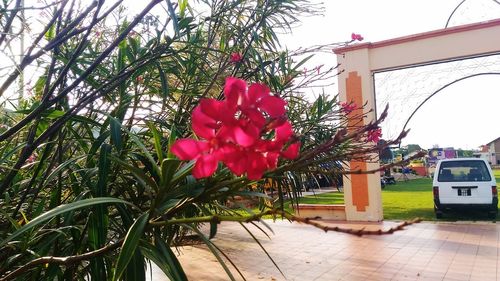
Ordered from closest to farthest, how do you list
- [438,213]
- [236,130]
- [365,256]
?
[236,130], [365,256], [438,213]

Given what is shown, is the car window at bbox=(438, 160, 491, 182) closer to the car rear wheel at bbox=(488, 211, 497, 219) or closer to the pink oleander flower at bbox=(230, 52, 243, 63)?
the car rear wheel at bbox=(488, 211, 497, 219)

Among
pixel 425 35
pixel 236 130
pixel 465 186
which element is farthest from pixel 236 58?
pixel 465 186

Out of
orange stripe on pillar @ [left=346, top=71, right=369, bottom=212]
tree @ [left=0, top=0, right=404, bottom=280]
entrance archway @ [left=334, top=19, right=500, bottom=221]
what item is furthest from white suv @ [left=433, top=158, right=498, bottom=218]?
tree @ [left=0, top=0, right=404, bottom=280]

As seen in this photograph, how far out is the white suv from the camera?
7705 mm

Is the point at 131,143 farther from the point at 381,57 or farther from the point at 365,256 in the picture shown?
the point at 381,57

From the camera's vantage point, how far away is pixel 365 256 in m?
5.27

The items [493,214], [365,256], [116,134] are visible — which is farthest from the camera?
[493,214]

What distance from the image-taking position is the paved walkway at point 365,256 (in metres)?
4.40

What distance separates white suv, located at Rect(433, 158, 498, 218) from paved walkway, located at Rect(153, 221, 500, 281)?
0.60 meters

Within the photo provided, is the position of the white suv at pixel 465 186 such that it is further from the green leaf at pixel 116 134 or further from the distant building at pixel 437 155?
the green leaf at pixel 116 134

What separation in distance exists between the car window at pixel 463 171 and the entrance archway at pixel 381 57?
138 cm

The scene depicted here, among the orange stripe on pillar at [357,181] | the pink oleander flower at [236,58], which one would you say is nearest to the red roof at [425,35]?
the orange stripe on pillar at [357,181]

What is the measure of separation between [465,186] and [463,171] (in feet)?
1.37

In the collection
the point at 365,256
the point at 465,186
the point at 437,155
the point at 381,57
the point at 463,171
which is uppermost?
the point at 381,57
